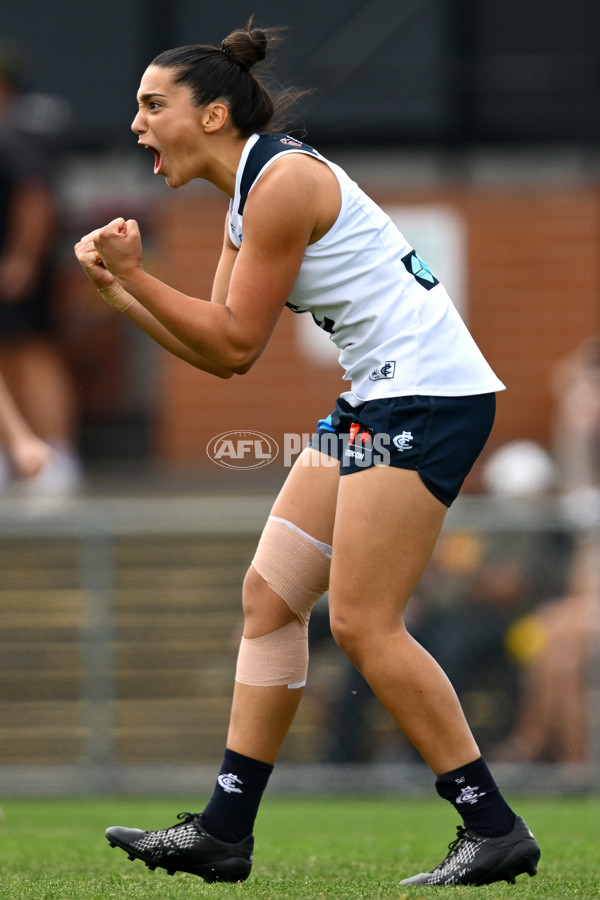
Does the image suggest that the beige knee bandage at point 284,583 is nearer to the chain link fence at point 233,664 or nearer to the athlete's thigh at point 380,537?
the athlete's thigh at point 380,537

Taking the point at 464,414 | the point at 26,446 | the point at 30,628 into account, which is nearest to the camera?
the point at 464,414

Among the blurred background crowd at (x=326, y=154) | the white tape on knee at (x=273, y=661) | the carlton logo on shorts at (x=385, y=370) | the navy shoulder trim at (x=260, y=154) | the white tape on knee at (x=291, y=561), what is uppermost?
the blurred background crowd at (x=326, y=154)

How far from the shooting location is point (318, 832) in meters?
6.30

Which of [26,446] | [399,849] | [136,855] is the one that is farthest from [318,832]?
[136,855]

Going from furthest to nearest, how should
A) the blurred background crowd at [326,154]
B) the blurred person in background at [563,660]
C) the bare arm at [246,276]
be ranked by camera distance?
the blurred background crowd at [326,154], the blurred person in background at [563,660], the bare arm at [246,276]

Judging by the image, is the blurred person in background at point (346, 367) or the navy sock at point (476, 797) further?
the navy sock at point (476, 797)

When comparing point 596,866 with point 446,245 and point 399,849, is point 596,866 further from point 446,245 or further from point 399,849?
point 446,245

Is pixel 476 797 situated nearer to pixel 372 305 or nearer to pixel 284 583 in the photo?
pixel 284 583

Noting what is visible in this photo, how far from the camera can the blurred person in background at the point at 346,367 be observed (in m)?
3.73

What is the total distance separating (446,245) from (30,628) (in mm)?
5220

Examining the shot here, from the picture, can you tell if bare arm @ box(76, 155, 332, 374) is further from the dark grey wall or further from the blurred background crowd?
the dark grey wall

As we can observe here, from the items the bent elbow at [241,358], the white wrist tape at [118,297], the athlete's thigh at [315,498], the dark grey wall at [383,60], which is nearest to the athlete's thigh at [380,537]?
the athlete's thigh at [315,498]

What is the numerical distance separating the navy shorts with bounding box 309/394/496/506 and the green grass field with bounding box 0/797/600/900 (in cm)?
101

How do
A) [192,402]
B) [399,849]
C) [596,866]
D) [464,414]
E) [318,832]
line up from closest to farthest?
[464,414] < [596,866] < [399,849] < [318,832] < [192,402]
